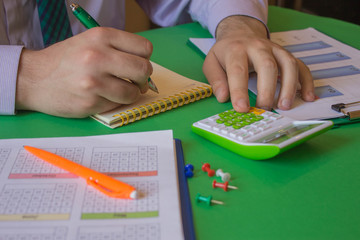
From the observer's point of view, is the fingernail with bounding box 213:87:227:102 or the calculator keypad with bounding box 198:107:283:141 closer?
the calculator keypad with bounding box 198:107:283:141

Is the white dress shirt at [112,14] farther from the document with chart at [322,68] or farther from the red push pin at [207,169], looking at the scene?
the red push pin at [207,169]

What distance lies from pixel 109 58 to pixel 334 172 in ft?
1.28

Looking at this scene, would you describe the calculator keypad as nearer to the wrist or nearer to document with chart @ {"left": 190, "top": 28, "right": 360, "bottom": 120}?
document with chart @ {"left": 190, "top": 28, "right": 360, "bottom": 120}

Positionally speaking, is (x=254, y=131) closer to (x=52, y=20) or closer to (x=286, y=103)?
A: (x=286, y=103)

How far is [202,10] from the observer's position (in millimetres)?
1109

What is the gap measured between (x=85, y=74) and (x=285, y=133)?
334mm

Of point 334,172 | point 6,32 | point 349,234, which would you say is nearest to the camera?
point 349,234

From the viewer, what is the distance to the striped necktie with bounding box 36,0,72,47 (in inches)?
35.7

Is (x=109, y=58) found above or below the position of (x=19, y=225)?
above

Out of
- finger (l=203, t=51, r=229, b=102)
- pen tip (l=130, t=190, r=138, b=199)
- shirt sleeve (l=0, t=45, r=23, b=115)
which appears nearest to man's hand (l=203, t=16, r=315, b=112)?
finger (l=203, t=51, r=229, b=102)

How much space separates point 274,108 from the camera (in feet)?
2.29

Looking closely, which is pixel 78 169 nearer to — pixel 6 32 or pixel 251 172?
→ pixel 251 172

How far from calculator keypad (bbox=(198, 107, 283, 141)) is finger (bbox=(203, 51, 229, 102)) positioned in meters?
0.09

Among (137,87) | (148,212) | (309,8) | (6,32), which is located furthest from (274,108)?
(309,8)
